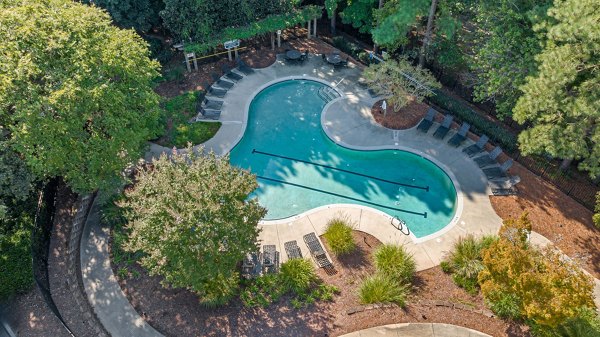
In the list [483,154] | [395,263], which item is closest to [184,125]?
[395,263]

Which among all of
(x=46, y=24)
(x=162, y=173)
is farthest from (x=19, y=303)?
(x=46, y=24)

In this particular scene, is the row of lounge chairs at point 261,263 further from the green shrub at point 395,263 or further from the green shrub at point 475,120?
the green shrub at point 475,120

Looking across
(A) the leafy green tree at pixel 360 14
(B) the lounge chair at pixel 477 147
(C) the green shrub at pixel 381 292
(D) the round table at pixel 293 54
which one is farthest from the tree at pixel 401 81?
(C) the green shrub at pixel 381 292

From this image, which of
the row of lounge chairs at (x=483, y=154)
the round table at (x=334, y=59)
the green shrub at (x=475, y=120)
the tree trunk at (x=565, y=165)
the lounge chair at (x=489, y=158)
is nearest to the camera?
the row of lounge chairs at (x=483, y=154)

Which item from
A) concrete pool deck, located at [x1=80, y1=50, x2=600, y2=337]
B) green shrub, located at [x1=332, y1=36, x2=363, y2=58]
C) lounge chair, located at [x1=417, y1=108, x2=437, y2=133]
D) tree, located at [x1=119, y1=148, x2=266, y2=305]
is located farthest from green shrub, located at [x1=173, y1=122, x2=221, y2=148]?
lounge chair, located at [x1=417, y1=108, x2=437, y2=133]

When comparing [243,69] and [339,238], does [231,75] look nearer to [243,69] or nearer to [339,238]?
[243,69]

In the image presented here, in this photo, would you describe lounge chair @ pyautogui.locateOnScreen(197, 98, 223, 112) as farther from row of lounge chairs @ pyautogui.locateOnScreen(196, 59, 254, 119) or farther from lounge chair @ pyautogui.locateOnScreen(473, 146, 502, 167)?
lounge chair @ pyautogui.locateOnScreen(473, 146, 502, 167)

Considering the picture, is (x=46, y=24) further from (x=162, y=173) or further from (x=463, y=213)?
(x=463, y=213)
